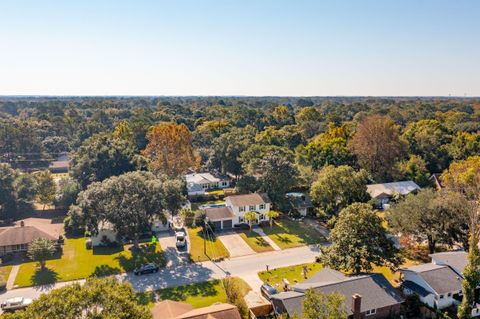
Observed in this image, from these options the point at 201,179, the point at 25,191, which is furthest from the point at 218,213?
the point at 25,191

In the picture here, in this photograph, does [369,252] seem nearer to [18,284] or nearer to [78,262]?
[78,262]

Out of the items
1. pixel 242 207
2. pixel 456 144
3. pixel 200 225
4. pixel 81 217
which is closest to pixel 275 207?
pixel 242 207

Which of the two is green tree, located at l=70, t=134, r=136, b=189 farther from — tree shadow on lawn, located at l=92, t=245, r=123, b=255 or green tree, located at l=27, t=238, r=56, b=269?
green tree, located at l=27, t=238, r=56, b=269

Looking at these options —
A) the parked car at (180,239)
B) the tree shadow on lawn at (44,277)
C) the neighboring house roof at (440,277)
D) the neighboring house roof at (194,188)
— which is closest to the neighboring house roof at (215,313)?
the parked car at (180,239)

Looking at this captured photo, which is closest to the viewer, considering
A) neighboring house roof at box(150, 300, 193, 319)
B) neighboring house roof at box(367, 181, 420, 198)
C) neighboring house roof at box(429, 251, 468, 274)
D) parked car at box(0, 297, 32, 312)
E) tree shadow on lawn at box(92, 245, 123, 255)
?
neighboring house roof at box(150, 300, 193, 319)

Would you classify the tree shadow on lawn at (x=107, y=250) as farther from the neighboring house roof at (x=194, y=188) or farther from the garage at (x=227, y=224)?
the neighboring house roof at (x=194, y=188)

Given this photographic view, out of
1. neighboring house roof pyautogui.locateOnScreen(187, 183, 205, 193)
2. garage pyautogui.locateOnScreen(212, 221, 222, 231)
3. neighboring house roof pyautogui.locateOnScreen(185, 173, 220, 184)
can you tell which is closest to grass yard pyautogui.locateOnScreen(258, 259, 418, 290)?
garage pyautogui.locateOnScreen(212, 221, 222, 231)
